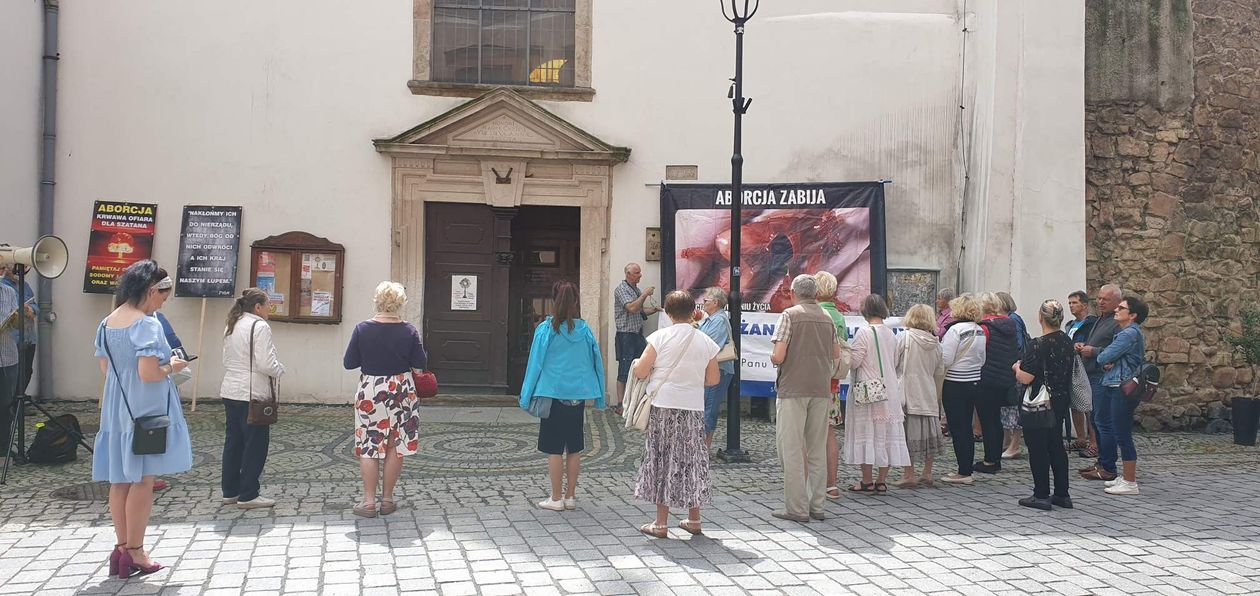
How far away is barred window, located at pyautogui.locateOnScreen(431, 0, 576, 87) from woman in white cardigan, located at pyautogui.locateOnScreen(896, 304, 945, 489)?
5.98 metres

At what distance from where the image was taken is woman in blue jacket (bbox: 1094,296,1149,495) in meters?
6.93

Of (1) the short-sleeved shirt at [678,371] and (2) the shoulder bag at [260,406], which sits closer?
(1) the short-sleeved shirt at [678,371]

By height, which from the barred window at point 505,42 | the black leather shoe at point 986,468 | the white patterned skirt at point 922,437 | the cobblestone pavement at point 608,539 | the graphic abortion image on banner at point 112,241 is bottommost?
the cobblestone pavement at point 608,539

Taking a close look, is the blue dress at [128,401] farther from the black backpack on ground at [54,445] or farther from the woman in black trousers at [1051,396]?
the woman in black trousers at [1051,396]

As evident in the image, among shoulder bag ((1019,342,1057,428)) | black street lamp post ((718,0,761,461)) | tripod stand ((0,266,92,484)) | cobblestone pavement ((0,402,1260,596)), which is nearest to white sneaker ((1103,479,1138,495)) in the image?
cobblestone pavement ((0,402,1260,596))

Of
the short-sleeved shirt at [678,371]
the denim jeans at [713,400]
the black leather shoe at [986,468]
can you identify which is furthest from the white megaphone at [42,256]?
the black leather shoe at [986,468]

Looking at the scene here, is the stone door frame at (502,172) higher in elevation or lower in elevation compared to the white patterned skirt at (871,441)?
higher

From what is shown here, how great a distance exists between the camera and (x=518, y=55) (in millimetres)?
11461

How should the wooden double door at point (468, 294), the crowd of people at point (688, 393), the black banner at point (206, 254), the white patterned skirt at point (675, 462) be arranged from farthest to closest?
1. the wooden double door at point (468, 294)
2. the black banner at point (206, 254)
3. the white patterned skirt at point (675, 462)
4. the crowd of people at point (688, 393)

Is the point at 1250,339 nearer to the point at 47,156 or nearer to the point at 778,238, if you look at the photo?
the point at 778,238

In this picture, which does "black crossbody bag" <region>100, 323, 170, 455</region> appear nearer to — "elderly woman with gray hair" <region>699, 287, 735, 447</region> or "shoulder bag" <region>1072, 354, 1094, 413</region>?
"elderly woman with gray hair" <region>699, 287, 735, 447</region>

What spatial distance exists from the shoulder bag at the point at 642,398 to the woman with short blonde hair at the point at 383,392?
4.78ft

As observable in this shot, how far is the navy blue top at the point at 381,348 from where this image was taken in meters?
5.86

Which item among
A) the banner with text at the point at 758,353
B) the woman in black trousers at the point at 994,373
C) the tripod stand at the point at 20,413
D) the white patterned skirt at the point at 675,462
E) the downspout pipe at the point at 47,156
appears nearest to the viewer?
the white patterned skirt at the point at 675,462
